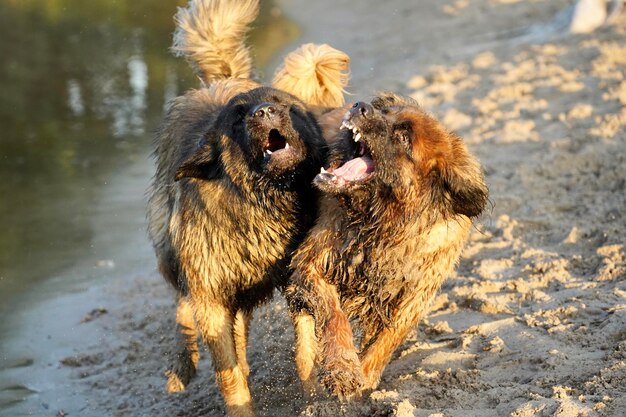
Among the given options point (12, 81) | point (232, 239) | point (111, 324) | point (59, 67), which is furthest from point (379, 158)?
point (59, 67)

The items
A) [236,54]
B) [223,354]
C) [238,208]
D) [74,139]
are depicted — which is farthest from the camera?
[74,139]

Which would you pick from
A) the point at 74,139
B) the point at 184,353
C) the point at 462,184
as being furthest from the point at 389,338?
the point at 74,139

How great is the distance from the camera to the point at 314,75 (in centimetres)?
629

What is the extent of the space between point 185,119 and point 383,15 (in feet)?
51.7

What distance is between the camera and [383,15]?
68.8 ft

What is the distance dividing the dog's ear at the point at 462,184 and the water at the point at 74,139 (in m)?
3.56

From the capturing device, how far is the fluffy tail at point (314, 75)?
6.20 m

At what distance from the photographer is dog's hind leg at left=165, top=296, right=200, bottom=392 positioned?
6.27 meters

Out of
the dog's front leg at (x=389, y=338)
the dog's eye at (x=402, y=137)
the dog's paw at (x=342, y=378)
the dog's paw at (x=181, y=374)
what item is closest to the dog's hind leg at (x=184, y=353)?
the dog's paw at (x=181, y=374)

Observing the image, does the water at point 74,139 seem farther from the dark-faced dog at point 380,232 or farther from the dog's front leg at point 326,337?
the dark-faced dog at point 380,232

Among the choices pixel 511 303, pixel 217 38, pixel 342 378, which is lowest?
pixel 511 303

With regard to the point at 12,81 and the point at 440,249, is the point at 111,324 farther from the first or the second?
the point at 12,81

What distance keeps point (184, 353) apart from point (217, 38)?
7.42ft

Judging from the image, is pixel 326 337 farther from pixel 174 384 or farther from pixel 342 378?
pixel 174 384
